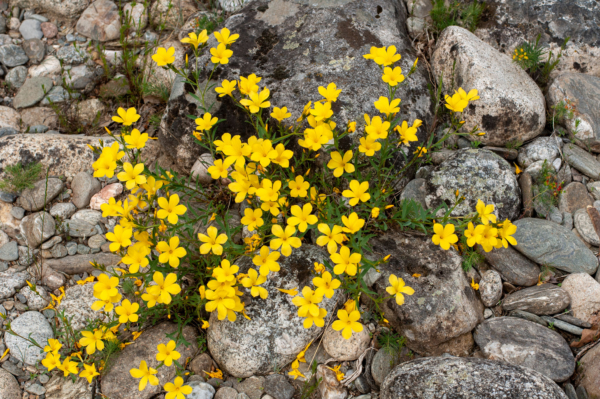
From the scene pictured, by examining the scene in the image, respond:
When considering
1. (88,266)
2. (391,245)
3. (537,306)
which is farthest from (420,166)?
→ (88,266)

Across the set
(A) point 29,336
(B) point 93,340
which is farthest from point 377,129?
(A) point 29,336

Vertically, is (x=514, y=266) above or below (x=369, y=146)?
below

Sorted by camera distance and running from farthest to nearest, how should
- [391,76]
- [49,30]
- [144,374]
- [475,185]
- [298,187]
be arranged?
[49,30] → [475,185] → [298,187] → [391,76] → [144,374]

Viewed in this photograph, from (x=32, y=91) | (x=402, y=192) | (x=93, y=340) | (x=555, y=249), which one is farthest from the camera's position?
(x=32, y=91)

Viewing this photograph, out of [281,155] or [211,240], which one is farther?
[281,155]

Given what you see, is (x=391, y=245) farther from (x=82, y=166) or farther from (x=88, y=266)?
(x=82, y=166)

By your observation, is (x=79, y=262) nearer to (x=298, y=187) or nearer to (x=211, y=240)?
(x=211, y=240)

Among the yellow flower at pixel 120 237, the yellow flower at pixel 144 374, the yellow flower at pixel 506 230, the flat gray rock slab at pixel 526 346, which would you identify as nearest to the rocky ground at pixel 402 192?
the flat gray rock slab at pixel 526 346
